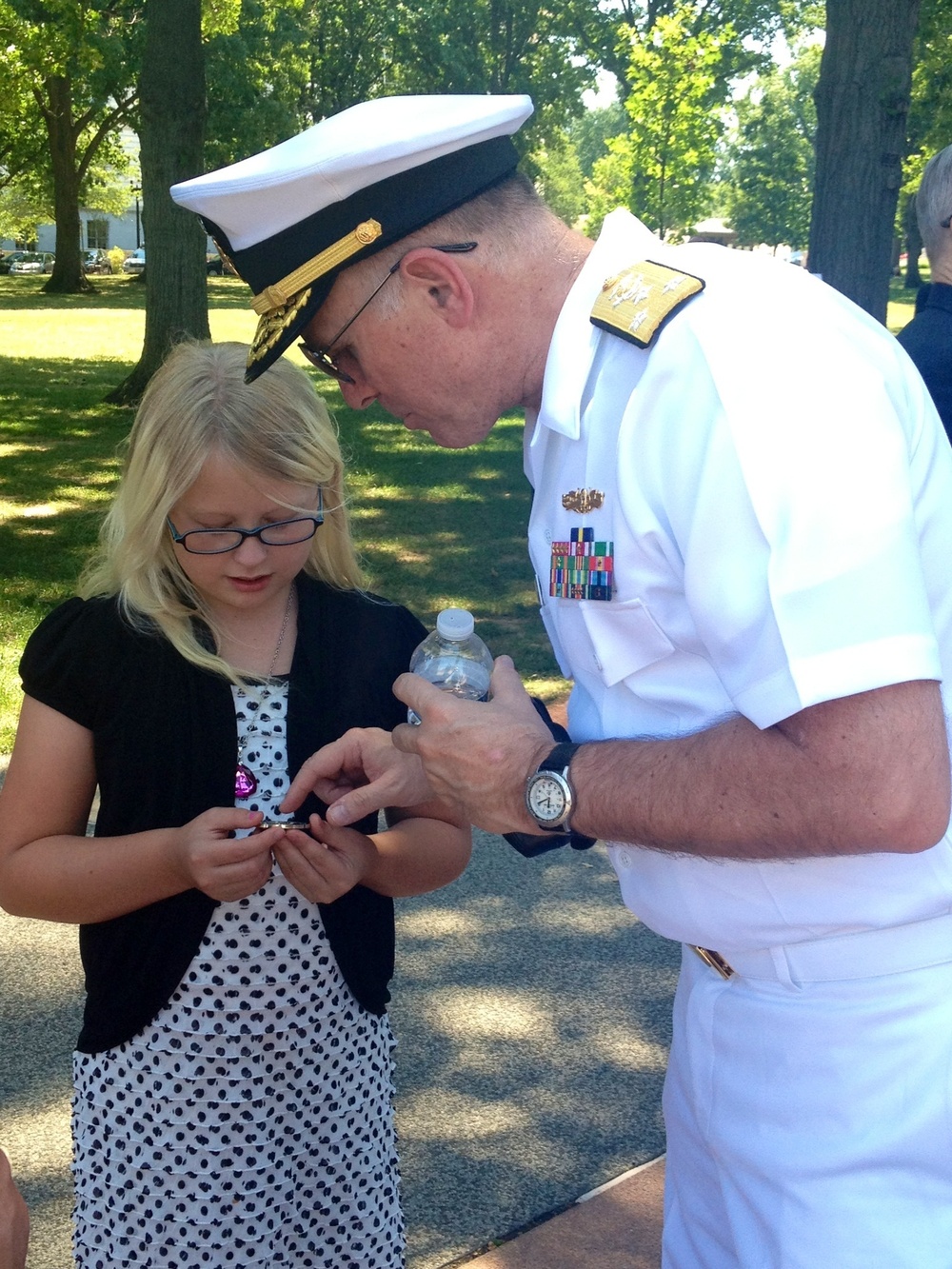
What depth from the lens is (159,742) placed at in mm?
2117

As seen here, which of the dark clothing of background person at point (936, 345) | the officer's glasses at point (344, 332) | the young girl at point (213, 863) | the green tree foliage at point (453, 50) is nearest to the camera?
the officer's glasses at point (344, 332)

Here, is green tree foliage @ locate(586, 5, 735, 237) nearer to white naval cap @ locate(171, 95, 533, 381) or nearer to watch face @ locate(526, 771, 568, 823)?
white naval cap @ locate(171, 95, 533, 381)

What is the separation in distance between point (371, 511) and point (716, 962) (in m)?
8.00

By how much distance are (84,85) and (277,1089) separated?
1378 inches

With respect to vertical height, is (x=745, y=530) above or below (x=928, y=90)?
below

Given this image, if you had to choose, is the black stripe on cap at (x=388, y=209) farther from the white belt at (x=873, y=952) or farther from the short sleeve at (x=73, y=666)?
the white belt at (x=873, y=952)

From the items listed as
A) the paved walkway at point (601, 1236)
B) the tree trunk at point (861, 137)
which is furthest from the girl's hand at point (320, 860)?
the tree trunk at point (861, 137)

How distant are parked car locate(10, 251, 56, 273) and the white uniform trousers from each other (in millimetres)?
62050

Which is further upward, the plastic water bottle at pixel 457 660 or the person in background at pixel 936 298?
the person in background at pixel 936 298

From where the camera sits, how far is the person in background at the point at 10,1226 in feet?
5.14

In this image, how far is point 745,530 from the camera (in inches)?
50.8

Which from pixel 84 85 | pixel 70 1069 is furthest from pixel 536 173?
pixel 70 1069

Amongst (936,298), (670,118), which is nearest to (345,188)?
(936,298)

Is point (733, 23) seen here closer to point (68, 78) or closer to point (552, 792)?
point (68, 78)
